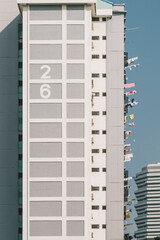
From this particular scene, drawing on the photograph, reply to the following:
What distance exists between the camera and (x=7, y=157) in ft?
A: 383

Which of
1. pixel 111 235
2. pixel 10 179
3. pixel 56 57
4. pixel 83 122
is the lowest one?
pixel 111 235

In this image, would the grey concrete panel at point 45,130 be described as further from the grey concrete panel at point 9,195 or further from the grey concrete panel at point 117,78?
the grey concrete panel at point 117,78

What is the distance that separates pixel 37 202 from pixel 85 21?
74.2 feet

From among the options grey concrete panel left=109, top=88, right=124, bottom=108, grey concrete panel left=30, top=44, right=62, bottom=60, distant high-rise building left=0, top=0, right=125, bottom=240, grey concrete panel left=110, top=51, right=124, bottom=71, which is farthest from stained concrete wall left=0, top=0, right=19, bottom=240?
grey concrete panel left=110, top=51, right=124, bottom=71

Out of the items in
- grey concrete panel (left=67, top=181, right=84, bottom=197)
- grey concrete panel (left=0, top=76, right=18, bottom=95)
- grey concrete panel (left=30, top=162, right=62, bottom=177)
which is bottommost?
grey concrete panel (left=67, top=181, right=84, bottom=197)

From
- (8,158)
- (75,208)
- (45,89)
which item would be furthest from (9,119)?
(75,208)

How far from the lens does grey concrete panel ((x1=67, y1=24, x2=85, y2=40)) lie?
11075 cm

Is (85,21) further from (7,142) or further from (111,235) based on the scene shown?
(111,235)

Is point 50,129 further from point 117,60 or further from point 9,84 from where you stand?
point 117,60

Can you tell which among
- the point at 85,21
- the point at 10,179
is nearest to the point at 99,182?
the point at 10,179

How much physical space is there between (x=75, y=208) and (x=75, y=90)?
14.1 metres

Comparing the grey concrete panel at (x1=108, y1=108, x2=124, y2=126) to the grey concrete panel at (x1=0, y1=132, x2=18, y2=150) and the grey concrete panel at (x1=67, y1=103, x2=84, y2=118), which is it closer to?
the grey concrete panel at (x1=67, y1=103, x2=84, y2=118)

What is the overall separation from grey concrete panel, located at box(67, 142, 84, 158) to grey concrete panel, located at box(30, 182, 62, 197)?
374 cm

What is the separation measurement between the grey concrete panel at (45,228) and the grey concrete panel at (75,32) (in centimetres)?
2230
